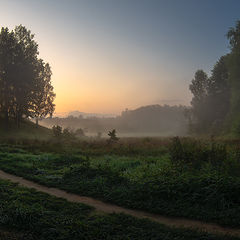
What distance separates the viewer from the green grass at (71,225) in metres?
5.42

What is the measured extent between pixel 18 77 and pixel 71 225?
122 feet

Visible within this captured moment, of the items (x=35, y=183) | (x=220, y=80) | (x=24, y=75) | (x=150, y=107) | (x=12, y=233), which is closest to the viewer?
(x=12, y=233)

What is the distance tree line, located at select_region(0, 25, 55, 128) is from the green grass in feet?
114

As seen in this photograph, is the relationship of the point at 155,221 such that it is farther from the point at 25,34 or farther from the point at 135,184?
the point at 25,34

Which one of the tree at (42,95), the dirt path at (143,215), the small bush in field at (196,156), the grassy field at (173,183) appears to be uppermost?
the tree at (42,95)

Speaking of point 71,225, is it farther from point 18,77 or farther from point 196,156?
point 18,77

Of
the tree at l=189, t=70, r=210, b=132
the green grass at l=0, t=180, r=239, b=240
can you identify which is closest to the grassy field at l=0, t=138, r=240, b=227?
the green grass at l=0, t=180, r=239, b=240

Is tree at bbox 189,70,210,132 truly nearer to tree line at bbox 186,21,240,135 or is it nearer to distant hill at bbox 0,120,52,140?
tree line at bbox 186,21,240,135

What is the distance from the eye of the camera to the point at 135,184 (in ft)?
29.9

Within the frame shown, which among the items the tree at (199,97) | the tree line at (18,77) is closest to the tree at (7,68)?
the tree line at (18,77)

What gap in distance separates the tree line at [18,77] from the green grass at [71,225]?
114ft

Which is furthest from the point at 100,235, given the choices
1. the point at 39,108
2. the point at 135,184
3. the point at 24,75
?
the point at 39,108

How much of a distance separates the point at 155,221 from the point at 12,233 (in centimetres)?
390

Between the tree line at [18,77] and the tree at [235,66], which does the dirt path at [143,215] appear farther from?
the tree at [235,66]
